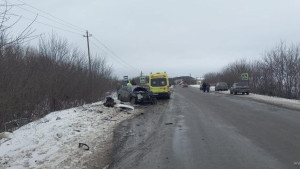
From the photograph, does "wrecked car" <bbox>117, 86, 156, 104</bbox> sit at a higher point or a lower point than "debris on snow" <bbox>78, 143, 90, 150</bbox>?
higher

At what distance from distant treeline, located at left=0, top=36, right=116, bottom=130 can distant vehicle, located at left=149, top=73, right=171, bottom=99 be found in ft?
17.3

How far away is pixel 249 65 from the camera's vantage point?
51344mm

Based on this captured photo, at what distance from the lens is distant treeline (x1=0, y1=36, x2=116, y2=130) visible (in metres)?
8.34

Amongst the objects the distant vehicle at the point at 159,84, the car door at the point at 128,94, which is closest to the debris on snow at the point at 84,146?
the car door at the point at 128,94

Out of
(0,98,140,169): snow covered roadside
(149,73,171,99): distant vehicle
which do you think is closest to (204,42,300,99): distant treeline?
→ (149,73,171,99): distant vehicle

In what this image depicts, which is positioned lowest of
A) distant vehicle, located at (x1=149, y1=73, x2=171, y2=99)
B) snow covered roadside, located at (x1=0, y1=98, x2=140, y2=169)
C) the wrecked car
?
snow covered roadside, located at (x1=0, y1=98, x2=140, y2=169)

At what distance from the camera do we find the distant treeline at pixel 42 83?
8.34 m

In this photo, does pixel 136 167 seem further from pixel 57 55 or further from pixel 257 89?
pixel 257 89

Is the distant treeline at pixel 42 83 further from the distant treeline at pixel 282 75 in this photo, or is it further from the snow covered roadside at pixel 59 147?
the distant treeline at pixel 282 75

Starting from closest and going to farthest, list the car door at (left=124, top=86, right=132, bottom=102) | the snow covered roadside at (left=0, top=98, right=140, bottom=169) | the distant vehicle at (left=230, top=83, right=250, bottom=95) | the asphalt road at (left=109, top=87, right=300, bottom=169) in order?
the asphalt road at (left=109, top=87, right=300, bottom=169)
the snow covered roadside at (left=0, top=98, right=140, bottom=169)
the car door at (left=124, top=86, right=132, bottom=102)
the distant vehicle at (left=230, top=83, right=250, bottom=95)

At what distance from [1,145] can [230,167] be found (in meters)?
6.48

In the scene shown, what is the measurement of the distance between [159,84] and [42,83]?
13509 millimetres

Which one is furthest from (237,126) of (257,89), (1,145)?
(257,89)

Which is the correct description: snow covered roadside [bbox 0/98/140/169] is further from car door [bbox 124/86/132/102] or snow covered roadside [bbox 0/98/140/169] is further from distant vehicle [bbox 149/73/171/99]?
distant vehicle [bbox 149/73/171/99]
